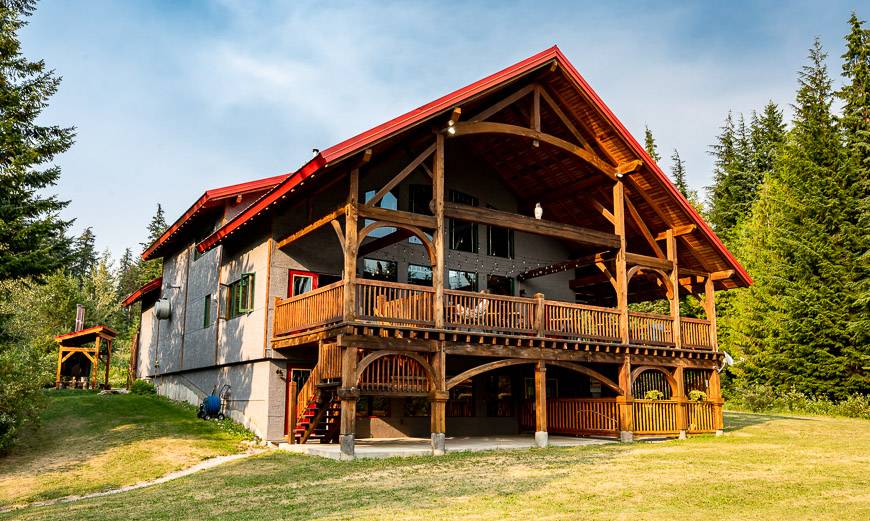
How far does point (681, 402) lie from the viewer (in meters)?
21.6

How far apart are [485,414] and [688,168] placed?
168 feet

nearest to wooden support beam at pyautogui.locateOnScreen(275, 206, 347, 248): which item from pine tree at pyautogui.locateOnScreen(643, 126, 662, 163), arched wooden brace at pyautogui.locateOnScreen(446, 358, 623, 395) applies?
arched wooden brace at pyautogui.locateOnScreen(446, 358, 623, 395)

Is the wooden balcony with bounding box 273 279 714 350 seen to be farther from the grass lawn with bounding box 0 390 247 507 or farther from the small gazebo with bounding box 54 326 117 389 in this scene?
the small gazebo with bounding box 54 326 117 389

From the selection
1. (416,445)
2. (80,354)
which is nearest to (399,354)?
(416,445)

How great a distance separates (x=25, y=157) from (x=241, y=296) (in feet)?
21.8

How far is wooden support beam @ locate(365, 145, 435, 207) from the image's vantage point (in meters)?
16.6

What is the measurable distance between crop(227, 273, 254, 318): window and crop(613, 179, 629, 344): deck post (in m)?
10.4

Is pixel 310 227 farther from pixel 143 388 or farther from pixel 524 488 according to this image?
pixel 143 388

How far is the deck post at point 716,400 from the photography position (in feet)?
73.7

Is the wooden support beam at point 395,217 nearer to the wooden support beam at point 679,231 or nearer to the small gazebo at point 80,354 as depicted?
the wooden support beam at point 679,231

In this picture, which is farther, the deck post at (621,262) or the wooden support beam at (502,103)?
the deck post at (621,262)

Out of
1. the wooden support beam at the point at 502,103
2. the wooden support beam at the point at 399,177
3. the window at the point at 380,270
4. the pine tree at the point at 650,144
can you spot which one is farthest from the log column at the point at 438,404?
the pine tree at the point at 650,144

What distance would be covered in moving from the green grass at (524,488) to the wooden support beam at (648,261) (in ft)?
20.4

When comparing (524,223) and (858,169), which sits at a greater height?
(858,169)
